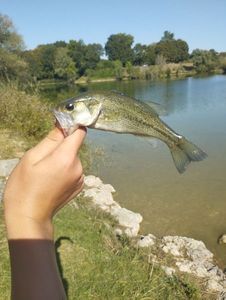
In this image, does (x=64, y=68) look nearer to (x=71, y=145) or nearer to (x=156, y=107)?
(x=156, y=107)

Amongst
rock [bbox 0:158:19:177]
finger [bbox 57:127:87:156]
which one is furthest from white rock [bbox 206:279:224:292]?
finger [bbox 57:127:87:156]

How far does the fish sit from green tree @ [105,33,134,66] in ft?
380

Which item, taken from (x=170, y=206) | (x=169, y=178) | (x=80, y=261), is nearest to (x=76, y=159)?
(x=80, y=261)

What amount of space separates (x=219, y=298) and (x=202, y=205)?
5.07m

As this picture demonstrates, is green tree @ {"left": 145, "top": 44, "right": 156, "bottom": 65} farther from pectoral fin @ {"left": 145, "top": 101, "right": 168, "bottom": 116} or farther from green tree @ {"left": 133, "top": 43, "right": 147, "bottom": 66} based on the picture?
pectoral fin @ {"left": 145, "top": 101, "right": 168, "bottom": 116}

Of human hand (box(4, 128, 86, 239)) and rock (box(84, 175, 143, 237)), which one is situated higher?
human hand (box(4, 128, 86, 239))

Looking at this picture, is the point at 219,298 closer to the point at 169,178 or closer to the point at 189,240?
the point at 189,240

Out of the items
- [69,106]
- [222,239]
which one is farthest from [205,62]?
[69,106]

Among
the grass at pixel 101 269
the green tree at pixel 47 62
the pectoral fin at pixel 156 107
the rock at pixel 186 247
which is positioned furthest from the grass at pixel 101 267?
the green tree at pixel 47 62

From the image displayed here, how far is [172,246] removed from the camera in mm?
8328

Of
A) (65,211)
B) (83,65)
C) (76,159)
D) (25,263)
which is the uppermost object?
(76,159)

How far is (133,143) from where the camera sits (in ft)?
61.4

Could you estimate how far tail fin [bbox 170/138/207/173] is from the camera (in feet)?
11.3

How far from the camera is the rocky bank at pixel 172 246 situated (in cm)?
704
